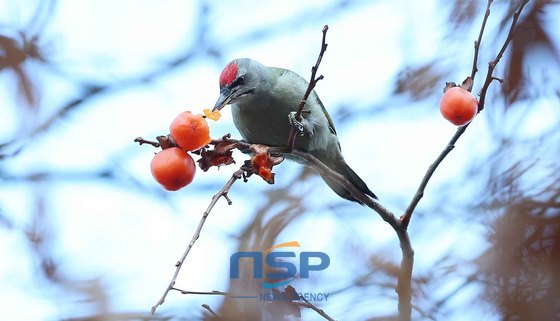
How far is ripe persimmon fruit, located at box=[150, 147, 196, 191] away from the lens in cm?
208

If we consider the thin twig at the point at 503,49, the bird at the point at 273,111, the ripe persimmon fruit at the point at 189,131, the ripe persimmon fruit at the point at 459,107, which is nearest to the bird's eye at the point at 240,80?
the bird at the point at 273,111

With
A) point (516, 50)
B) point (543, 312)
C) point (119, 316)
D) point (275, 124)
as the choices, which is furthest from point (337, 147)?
point (543, 312)

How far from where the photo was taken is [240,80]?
3393 millimetres

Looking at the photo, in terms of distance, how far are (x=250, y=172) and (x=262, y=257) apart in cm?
92

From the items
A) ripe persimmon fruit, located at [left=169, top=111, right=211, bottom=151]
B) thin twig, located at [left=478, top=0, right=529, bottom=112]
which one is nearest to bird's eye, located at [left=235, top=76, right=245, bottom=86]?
ripe persimmon fruit, located at [left=169, top=111, right=211, bottom=151]

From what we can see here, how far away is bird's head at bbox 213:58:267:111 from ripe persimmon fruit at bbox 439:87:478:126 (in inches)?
47.8

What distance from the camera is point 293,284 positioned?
10.1 feet

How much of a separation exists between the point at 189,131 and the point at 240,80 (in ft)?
4.22

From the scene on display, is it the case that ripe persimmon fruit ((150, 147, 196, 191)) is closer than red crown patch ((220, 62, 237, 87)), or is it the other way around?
ripe persimmon fruit ((150, 147, 196, 191))

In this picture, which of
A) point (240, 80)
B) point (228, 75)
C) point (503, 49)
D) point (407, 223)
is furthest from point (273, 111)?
point (503, 49)

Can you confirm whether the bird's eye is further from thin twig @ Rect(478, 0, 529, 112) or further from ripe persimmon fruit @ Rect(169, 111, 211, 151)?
thin twig @ Rect(478, 0, 529, 112)

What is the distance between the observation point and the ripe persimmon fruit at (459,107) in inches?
85.8

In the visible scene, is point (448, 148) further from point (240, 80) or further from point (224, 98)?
point (240, 80)

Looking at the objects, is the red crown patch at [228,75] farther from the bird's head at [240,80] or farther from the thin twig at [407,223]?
the thin twig at [407,223]
